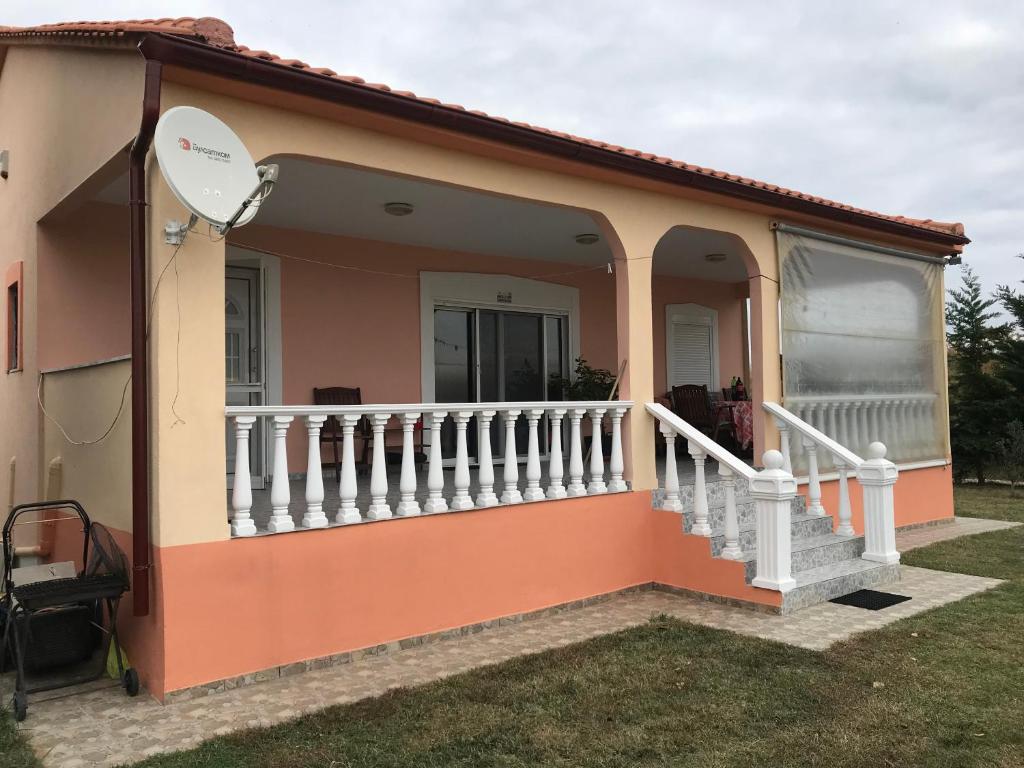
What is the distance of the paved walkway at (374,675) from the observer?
3510 millimetres

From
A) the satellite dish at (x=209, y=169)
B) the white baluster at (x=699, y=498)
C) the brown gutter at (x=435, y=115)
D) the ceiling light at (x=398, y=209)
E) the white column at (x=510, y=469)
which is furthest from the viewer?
the ceiling light at (x=398, y=209)

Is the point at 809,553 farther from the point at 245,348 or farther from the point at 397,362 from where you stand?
the point at 245,348

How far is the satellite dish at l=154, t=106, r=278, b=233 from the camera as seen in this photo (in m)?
3.65

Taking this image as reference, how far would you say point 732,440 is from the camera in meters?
10.7

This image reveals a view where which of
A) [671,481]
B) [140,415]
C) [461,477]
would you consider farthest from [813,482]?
[140,415]

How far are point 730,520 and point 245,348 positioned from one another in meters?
4.74

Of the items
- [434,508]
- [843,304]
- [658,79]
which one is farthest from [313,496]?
[658,79]

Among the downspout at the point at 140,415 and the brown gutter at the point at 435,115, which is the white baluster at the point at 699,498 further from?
the downspout at the point at 140,415

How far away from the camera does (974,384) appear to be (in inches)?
583

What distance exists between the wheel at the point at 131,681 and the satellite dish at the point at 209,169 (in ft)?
7.84

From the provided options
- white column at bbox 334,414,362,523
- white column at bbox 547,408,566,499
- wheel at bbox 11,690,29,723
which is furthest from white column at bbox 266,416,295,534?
white column at bbox 547,408,566,499

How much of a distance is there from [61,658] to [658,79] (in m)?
16.7

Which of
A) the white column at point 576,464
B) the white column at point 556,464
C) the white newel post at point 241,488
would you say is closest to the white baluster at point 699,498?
the white column at point 576,464

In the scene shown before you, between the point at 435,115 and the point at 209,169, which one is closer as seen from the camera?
the point at 209,169
